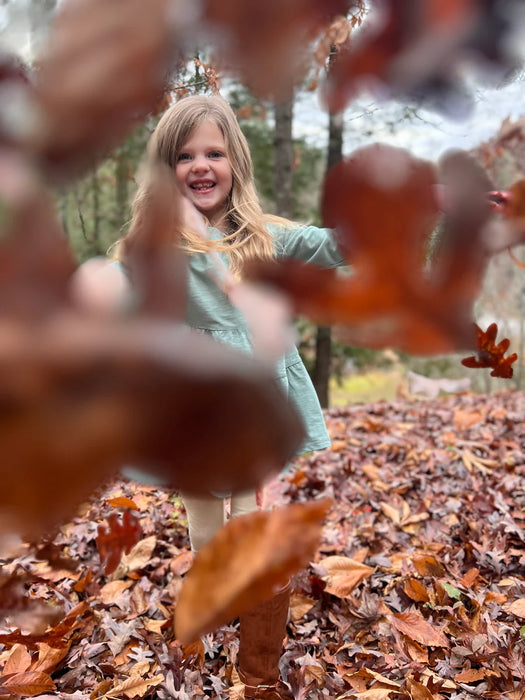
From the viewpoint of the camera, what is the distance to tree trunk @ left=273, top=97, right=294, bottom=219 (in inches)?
176

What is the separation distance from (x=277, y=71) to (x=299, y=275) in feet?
0.41

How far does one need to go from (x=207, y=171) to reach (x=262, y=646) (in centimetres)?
126

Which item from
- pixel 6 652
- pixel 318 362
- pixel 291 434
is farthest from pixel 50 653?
pixel 318 362

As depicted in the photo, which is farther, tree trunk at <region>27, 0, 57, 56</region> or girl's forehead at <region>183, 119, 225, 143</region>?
girl's forehead at <region>183, 119, 225, 143</region>

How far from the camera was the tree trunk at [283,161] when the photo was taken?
4.47m

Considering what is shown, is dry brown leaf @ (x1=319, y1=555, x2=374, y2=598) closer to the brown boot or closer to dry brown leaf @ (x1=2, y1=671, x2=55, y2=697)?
the brown boot

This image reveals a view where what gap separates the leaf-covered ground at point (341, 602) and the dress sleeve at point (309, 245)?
0.69 metres

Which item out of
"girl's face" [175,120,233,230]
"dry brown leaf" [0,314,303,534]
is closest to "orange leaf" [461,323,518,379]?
"dry brown leaf" [0,314,303,534]

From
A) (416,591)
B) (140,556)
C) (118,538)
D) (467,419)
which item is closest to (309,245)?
(118,538)

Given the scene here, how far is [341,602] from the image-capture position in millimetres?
1720

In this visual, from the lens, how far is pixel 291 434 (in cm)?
27

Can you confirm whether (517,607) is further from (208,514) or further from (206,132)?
(206,132)

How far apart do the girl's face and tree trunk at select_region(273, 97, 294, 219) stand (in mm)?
3134

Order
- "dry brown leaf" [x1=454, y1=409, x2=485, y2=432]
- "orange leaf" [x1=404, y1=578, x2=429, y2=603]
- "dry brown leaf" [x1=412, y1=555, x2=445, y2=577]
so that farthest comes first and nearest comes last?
"dry brown leaf" [x1=454, y1=409, x2=485, y2=432]
"dry brown leaf" [x1=412, y1=555, x2=445, y2=577]
"orange leaf" [x1=404, y1=578, x2=429, y2=603]
